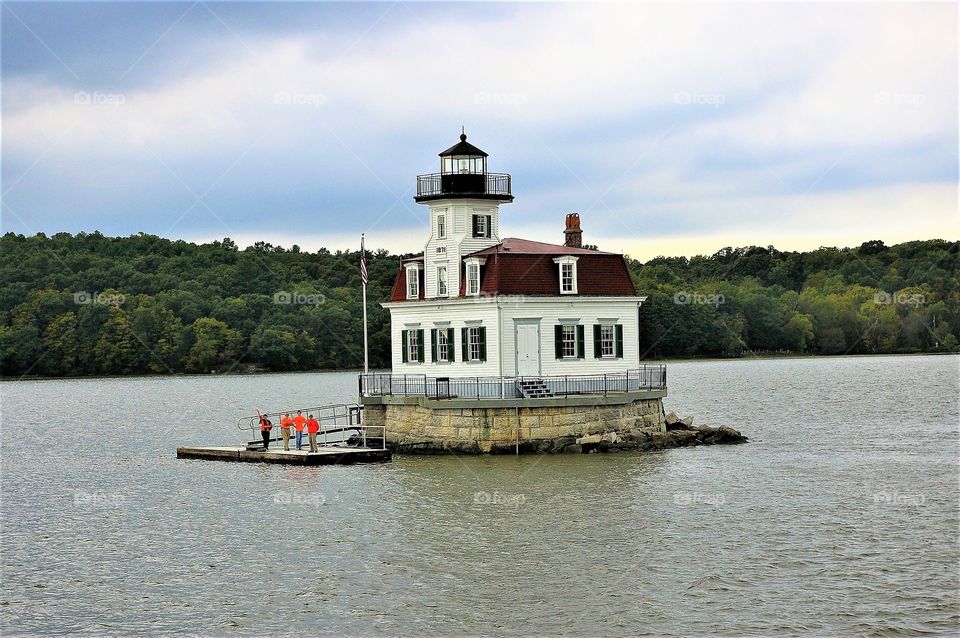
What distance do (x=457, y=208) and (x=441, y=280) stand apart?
2725mm

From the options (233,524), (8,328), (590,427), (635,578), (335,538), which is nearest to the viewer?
(635,578)

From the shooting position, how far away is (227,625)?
21312 millimetres

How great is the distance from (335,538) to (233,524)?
11.7 ft

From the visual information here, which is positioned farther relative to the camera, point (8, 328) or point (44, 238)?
point (44, 238)

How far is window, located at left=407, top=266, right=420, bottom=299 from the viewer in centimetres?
4594

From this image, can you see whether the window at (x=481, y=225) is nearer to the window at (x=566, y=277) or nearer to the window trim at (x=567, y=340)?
the window at (x=566, y=277)

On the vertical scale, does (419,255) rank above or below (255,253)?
below

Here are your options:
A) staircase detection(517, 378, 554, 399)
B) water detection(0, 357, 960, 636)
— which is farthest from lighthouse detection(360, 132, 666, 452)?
water detection(0, 357, 960, 636)

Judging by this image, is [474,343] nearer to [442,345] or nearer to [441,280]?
[442,345]

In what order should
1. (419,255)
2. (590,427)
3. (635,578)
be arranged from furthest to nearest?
1. (419,255)
2. (590,427)
3. (635,578)

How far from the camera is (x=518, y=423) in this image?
39.8 m

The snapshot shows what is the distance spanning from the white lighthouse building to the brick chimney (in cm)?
245

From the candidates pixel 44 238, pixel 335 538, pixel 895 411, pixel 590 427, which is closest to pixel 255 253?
pixel 44 238

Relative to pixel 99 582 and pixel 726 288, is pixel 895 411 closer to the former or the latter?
pixel 99 582
